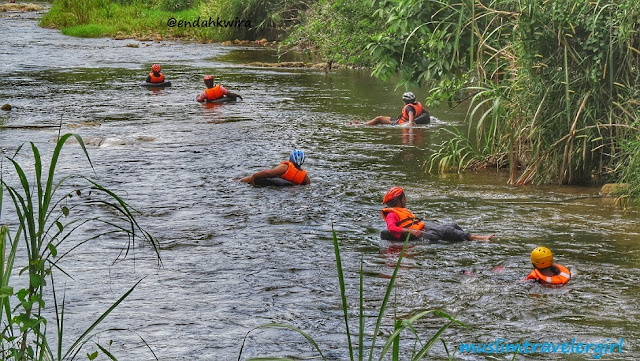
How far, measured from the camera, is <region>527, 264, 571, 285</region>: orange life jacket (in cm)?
857

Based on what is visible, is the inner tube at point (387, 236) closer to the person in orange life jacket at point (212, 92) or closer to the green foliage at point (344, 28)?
the green foliage at point (344, 28)

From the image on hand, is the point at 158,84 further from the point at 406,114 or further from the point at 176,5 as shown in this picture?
the point at 176,5

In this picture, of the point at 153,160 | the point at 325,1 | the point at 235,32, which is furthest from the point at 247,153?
the point at 235,32

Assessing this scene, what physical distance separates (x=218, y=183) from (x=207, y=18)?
28460 millimetres

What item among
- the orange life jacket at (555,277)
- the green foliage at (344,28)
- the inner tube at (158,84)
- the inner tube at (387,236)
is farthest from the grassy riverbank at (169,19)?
the orange life jacket at (555,277)

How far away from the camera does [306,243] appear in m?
10.5

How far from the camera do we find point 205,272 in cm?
947

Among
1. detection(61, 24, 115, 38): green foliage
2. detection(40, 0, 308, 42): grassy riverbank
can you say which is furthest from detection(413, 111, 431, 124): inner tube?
detection(61, 24, 115, 38): green foliage

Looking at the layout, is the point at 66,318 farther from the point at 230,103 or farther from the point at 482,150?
the point at 230,103

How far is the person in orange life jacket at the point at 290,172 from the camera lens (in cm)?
1342

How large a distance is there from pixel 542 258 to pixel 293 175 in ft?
18.4

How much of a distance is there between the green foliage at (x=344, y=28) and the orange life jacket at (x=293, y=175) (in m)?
8.28

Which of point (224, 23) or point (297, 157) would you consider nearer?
point (297, 157)

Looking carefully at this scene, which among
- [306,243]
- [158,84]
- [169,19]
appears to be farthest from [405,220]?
[169,19]
